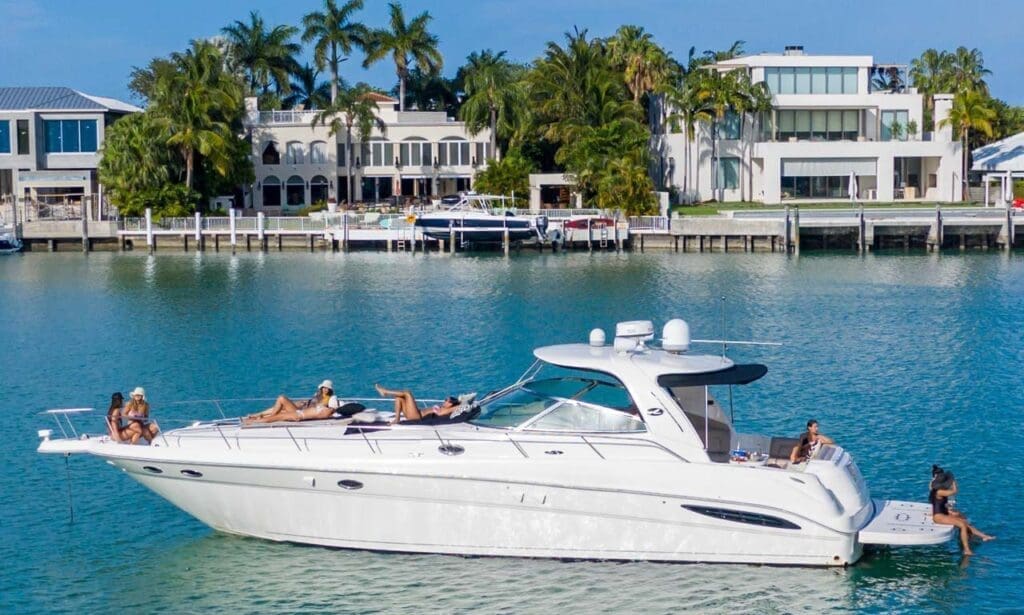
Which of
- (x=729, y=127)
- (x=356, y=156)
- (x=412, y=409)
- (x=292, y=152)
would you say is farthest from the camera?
(x=356, y=156)

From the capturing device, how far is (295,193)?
89.5 metres

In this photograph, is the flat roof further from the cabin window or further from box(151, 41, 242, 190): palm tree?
the cabin window

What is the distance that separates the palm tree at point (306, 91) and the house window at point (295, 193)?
1012 centimetres

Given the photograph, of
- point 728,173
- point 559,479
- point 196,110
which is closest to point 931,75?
point 728,173

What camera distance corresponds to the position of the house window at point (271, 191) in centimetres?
8862

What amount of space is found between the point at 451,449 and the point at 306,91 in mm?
84708

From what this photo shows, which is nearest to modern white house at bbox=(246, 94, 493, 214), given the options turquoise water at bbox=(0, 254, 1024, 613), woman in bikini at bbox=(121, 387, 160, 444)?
turquoise water at bbox=(0, 254, 1024, 613)

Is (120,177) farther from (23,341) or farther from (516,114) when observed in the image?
(23,341)

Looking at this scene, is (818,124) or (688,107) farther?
(818,124)

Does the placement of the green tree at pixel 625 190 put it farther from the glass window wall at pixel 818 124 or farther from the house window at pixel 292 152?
the house window at pixel 292 152

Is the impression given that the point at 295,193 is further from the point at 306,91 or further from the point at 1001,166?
the point at 1001,166

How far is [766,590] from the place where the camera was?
647 inches

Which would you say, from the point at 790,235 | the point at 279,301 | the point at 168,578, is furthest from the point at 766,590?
the point at 790,235

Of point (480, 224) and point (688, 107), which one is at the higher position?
point (688, 107)
